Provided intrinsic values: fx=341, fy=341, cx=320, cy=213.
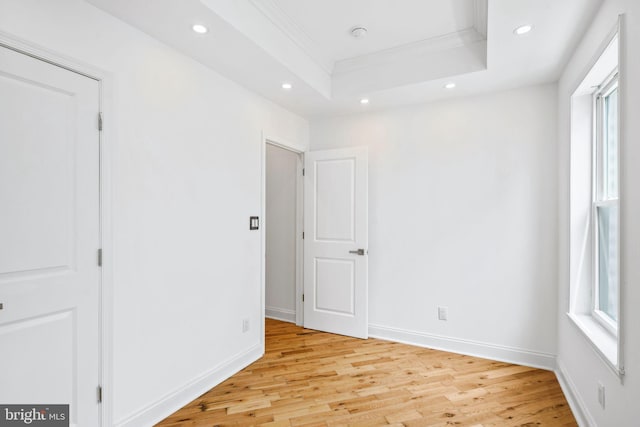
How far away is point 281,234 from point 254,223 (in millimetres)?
1238

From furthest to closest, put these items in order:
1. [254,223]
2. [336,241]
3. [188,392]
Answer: [336,241] < [254,223] < [188,392]

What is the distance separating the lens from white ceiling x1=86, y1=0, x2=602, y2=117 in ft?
6.46

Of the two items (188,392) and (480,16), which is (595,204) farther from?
(188,392)

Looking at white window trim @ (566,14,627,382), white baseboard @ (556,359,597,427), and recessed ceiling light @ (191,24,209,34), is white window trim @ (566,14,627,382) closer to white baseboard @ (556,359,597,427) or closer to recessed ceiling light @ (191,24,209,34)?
white baseboard @ (556,359,597,427)

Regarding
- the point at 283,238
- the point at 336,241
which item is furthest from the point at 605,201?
the point at 283,238

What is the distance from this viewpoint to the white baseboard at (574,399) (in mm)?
2035

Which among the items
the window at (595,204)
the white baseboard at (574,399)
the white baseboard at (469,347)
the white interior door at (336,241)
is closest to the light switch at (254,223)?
the white interior door at (336,241)

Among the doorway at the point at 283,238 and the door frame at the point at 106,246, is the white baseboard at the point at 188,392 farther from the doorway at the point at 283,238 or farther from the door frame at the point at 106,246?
the doorway at the point at 283,238

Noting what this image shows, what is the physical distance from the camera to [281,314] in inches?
169

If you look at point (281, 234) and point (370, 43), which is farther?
point (281, 234)

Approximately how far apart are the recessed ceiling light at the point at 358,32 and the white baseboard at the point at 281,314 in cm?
309

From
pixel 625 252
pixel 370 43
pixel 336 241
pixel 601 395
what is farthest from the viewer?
pixel 336 241

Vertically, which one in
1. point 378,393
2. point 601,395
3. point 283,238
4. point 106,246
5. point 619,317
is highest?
point 106,246

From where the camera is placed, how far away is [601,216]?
2.28 m
